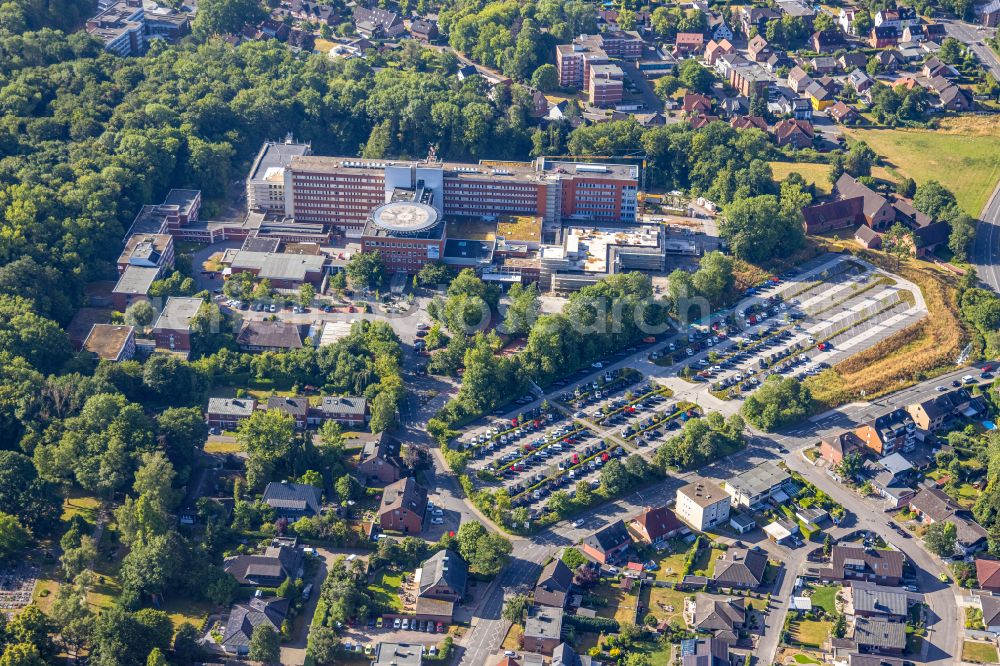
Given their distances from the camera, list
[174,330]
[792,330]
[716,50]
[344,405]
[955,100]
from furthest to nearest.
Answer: [716,50]
[955,100]
[792,330]
[174,330]
[344,405]

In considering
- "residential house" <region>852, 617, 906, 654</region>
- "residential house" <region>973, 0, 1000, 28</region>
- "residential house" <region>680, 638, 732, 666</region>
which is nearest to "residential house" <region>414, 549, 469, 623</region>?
"residential house" <region>680, 638, 732, 666</region>

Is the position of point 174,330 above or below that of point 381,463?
above

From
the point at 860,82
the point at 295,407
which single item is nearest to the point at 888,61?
the point at 860,82

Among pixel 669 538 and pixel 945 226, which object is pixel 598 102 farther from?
pixel 669 538

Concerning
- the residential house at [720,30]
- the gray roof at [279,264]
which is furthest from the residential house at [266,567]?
the residential house at [720,30]

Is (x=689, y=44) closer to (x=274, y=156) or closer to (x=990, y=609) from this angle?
(x=274, y=156)

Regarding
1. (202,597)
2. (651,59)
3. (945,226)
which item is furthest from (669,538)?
(651,59)

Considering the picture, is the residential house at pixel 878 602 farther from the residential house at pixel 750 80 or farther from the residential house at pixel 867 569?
the residential house at pixel 750 80
